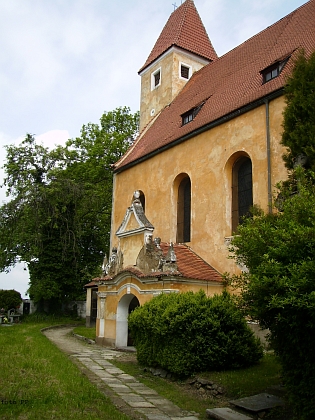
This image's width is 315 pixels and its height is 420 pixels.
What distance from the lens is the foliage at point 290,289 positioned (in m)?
5.62

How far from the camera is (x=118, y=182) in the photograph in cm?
2012

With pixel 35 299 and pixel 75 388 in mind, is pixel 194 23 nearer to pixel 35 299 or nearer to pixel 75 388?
pixel 35 299

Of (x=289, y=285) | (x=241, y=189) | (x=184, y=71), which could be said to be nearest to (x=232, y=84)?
(x=241, y=189)

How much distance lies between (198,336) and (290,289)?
12.6 ft

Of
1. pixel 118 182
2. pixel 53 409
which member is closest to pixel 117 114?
pixel 118 182

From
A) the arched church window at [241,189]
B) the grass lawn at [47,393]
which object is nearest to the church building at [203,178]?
the arched church window at [241,189]

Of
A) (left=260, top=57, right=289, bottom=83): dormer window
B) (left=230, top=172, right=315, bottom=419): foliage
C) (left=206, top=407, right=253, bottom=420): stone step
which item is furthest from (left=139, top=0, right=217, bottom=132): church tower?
(left=206, top=407, right=253, bottom=420): stone step

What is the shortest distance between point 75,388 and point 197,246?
780cm

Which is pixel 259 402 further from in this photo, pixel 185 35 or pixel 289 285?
pixel 185 35

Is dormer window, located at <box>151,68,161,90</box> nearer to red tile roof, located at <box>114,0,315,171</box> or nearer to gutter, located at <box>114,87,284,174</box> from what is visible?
red tile roof, located at <box>114,0,315,171</box>

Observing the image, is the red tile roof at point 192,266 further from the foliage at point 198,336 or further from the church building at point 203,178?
the foliage at point 198,336

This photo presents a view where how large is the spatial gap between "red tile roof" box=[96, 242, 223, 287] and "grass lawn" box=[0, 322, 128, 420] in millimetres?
3661

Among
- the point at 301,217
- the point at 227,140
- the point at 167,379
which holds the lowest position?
the point at 167,379

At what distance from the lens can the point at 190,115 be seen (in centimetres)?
1708
